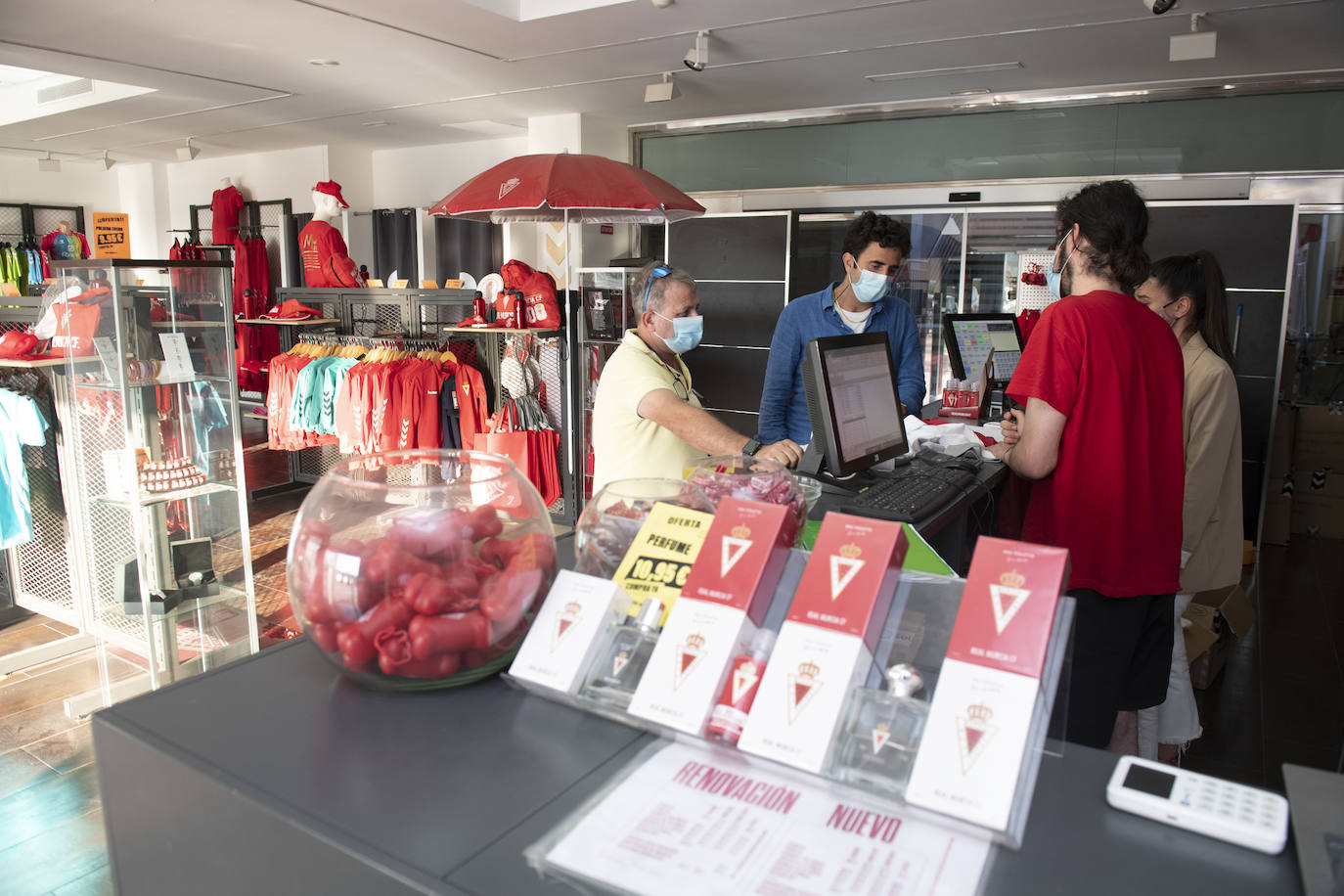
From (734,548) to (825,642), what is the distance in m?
0.17

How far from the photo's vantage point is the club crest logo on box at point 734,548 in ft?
3.43

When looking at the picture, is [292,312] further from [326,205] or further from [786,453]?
[786,453]

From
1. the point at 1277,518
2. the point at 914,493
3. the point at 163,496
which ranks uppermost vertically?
the point at 914,493

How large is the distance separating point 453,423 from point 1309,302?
18.9 ft

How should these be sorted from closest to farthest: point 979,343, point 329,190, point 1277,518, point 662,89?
point 979,343 → point 1277,518 → point 662,89 → point 329,190

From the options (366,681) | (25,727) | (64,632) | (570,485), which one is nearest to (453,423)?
(570,485)

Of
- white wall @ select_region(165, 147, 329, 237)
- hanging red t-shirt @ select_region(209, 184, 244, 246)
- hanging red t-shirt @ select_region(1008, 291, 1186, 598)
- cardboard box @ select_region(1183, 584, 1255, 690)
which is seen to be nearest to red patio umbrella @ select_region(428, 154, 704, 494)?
hanging red t-shirt @ select_region(1008, 291, 1186, 598)

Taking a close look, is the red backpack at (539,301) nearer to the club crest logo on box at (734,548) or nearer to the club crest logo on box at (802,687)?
the club crest logo on box at (734,548)

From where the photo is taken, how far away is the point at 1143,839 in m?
Result: 0.84

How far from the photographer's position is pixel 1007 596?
2.96 ft

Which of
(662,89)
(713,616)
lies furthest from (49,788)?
(662,89)

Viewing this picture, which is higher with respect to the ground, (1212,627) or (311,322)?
(311,322)

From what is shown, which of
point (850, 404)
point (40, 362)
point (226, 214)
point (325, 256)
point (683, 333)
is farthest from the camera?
point (226, 214)

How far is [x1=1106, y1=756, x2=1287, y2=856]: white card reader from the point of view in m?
0.82
